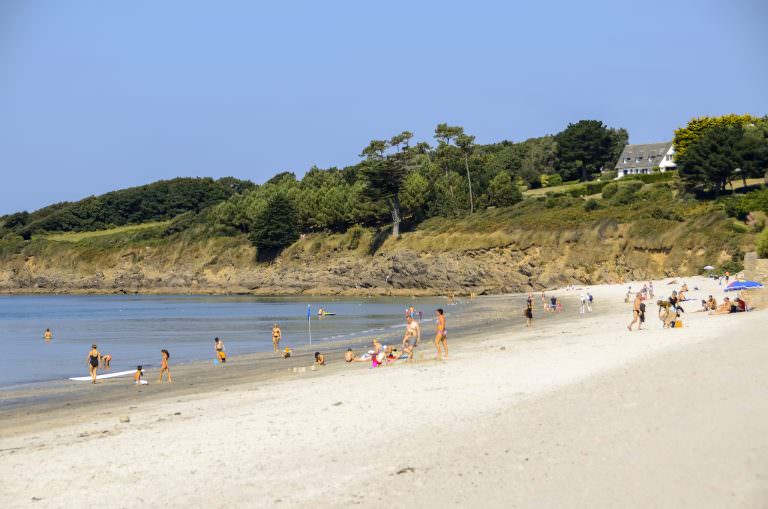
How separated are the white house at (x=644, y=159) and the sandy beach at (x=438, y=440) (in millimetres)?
87670

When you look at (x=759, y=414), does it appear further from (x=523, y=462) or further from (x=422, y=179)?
(x=422, y=179)

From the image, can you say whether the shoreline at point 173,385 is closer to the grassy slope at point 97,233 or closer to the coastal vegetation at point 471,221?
the coastal vegetation at point 471,221

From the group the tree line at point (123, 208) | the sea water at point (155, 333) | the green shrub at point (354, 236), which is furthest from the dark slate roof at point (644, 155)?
the tree line at point (123, 208)

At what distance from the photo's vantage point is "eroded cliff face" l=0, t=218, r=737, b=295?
58.3m

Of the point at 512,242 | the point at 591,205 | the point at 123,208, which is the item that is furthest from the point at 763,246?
the point at 123,208

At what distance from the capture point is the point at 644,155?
103 metres

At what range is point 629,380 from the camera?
12.5 meters

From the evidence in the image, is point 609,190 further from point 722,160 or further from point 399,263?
point 399,263

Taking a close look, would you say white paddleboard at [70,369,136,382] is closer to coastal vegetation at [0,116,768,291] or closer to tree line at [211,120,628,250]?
coastal vegetation at [0,116,768,291]

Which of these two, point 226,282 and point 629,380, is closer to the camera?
point 629,380

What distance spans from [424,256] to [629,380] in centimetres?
6250

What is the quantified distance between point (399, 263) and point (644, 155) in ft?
145

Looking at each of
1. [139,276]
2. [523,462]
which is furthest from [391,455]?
[139,276]

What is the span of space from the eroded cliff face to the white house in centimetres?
3687
